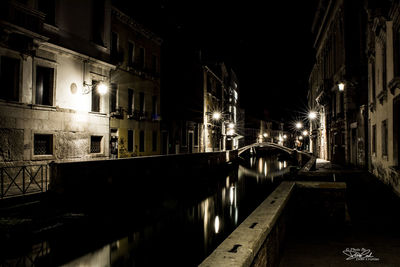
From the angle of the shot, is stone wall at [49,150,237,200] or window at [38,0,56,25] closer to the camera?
stone wall at [49,150,237,200]

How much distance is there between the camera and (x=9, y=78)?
531 inches

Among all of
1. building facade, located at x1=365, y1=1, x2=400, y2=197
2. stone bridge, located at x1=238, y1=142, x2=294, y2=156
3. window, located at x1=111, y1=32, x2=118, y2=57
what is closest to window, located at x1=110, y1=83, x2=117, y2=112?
window, located at x1=111, y1=32, x2=118, y2=57

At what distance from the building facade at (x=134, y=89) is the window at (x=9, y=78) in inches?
289

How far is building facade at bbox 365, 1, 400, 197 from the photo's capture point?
10.5 metres

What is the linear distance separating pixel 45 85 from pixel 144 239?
10043 mm

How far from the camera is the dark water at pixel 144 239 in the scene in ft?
25.4

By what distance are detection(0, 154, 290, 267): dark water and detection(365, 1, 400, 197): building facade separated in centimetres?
655

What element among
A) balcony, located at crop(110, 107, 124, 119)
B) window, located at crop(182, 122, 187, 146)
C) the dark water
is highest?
balcony, located at crop(110, 107, 124, 119)

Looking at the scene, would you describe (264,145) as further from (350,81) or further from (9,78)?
(9,78)

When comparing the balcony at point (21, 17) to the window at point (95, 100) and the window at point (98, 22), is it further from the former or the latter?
the window at point (95, 100)

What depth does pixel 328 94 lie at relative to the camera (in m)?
29.3

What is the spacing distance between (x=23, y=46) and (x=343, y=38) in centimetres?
2031

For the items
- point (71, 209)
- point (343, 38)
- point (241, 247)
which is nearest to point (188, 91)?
point (343, 38)

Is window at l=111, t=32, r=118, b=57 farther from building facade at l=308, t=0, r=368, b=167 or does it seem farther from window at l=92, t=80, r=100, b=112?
building facade at l=308, t=0, r=368, b=167
